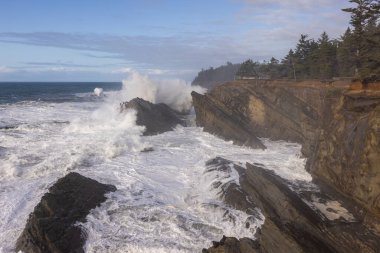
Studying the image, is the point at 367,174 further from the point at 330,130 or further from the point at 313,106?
the point at 313,106

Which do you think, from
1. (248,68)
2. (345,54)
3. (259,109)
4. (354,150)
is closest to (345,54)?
(345,54)

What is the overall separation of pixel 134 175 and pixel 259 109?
47.3 ft

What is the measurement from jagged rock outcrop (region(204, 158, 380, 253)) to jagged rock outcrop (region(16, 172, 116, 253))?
14.0 ft

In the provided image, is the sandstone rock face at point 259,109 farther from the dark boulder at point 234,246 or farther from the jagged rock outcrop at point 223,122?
the dark boulder at point 234,246

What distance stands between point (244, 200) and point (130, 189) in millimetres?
4769

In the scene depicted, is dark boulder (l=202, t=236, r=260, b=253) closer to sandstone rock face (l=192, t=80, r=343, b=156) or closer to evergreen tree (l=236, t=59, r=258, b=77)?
sandstone rock face (l=192, t=80, r=343, b=156)

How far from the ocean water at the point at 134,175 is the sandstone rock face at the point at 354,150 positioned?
2288mm

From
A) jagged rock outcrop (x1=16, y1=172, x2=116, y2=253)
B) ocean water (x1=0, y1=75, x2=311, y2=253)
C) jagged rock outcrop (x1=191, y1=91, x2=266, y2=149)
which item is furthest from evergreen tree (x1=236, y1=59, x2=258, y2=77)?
jagged rock outcrop (x1=16, y1=172, x2=116, y2=253)

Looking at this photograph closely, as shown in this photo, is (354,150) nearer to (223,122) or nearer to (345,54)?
(223,122)

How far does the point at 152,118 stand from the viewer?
30953mm

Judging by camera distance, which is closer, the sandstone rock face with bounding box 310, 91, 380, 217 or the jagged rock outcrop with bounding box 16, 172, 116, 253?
the jagged rock outcrop with bounding box 16, 172, 116, 253

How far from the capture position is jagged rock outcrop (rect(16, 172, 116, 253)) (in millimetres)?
10891

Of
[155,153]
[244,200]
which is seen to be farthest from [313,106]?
[244,200]

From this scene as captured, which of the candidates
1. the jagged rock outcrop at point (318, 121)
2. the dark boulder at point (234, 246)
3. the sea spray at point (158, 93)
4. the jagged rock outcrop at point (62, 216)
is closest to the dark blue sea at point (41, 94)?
the sea spray at point (158, 93)
